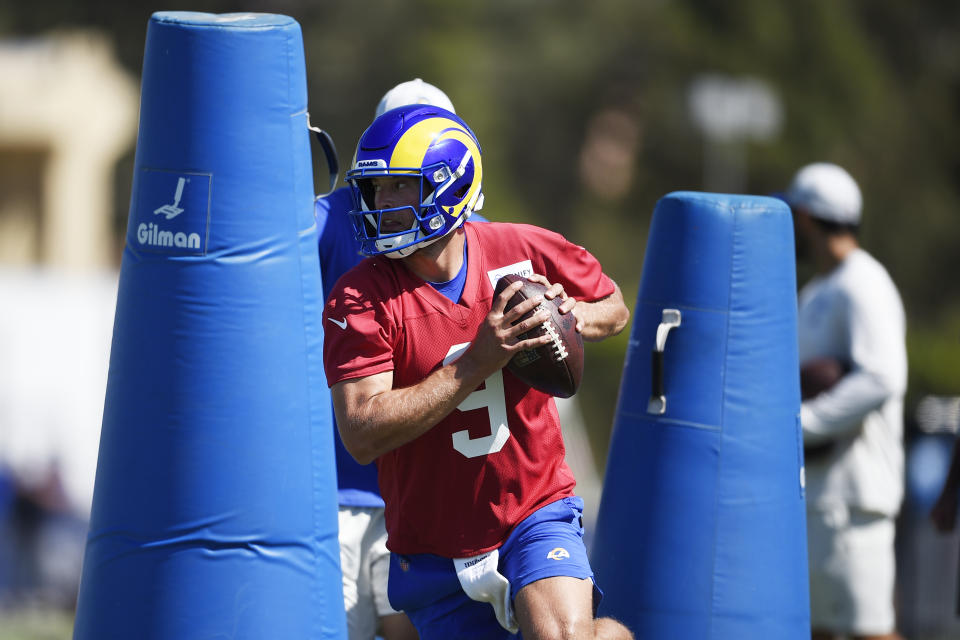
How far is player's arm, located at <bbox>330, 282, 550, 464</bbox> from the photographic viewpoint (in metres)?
3.47

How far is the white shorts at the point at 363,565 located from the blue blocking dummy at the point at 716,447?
0.89 m

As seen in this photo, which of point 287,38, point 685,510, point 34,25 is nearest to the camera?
point 287,38

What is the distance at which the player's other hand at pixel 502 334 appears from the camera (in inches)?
138

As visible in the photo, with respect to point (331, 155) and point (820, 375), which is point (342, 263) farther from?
point (820, 375)

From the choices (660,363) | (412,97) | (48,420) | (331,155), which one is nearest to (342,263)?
(331,155)

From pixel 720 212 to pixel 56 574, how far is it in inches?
369

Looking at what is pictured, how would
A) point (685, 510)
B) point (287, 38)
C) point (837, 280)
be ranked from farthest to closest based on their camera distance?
point (837, 280) → point (685, 510) → point (287, 38)

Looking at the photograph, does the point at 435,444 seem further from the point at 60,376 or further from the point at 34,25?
the point at 34,25

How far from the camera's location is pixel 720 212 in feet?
16.1

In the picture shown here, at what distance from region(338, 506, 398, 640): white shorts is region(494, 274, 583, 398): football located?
55.6 inches

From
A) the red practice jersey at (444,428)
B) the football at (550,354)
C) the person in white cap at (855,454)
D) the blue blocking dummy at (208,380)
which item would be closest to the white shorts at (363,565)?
the blue blocking dummy at (208,380)

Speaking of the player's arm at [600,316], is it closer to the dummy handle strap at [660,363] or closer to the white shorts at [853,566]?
the dummy handle strap at [660,363]

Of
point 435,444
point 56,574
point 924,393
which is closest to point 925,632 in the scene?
point 924,393

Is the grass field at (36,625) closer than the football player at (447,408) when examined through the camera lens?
No
